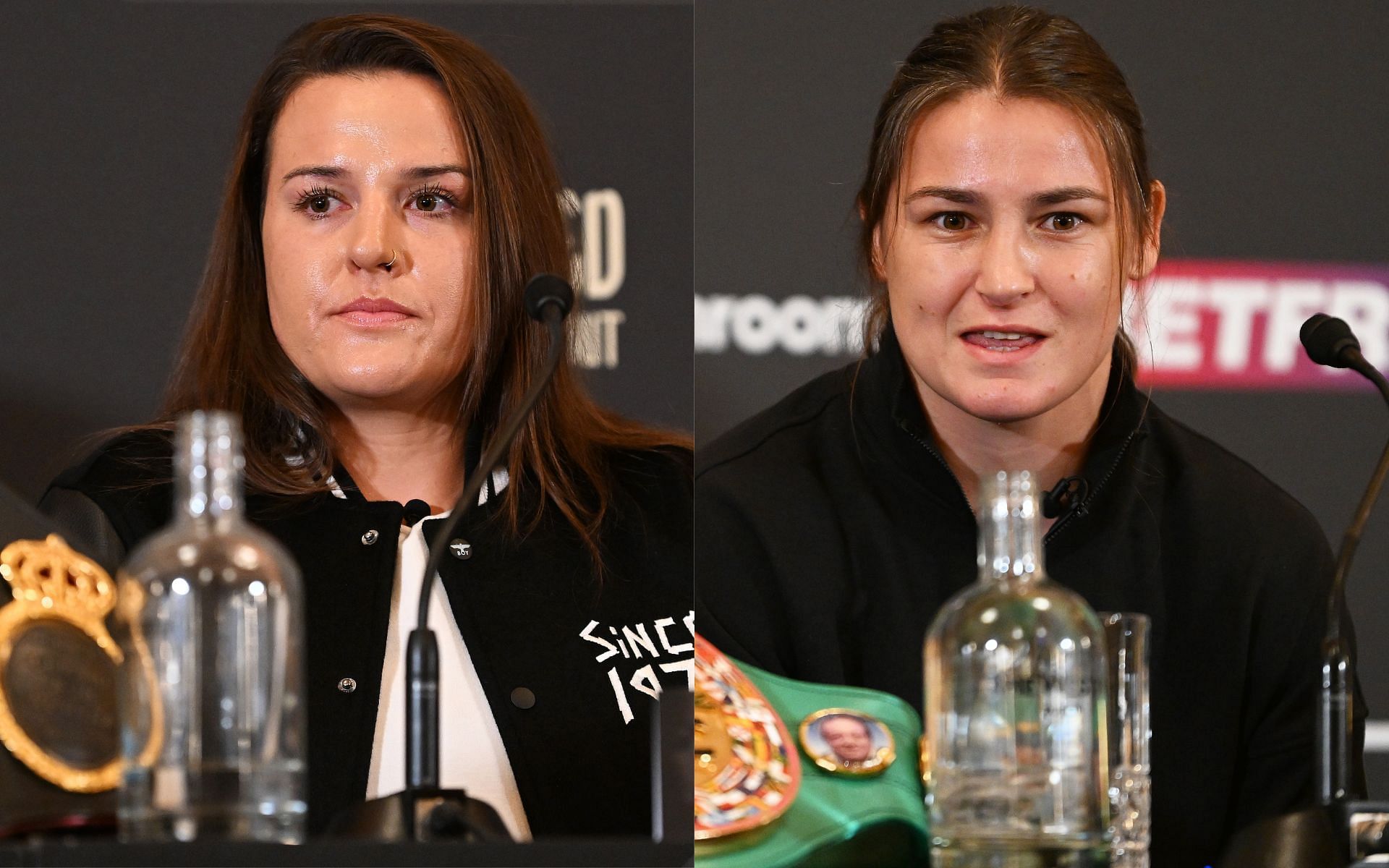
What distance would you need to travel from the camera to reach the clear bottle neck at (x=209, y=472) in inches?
54.1

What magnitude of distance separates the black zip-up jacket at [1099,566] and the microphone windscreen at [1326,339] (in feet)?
0.56

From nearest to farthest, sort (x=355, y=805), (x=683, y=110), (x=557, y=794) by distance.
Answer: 1. (x=355, y=805)
2. (x=557, y=794)
3. (x=683, y=110)

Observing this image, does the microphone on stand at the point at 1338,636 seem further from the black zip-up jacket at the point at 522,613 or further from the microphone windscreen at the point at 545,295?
the microphone windscreen at the point at 545,295

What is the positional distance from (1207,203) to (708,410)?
647 mm

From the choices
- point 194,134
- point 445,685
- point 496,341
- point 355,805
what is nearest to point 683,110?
point 496,341

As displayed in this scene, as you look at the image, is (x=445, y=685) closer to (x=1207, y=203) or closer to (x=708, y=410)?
(x=708, y=410)

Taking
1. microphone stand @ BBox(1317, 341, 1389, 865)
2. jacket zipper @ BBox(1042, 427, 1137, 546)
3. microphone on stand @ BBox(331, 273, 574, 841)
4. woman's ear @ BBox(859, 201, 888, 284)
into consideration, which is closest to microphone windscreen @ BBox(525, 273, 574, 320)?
microphone on stand @ BBox(331, 273, 574, 841)

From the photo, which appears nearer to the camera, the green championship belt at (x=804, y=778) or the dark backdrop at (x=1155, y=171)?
the green championship belt at (x=804, y=778)

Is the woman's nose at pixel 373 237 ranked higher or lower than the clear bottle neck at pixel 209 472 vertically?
higher

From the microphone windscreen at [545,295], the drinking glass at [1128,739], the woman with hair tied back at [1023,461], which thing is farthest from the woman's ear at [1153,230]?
the microphone windscreen at [545,295]

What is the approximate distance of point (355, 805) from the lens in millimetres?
1462

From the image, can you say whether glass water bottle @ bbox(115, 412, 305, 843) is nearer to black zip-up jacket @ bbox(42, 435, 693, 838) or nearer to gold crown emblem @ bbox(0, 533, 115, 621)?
gold crown emblem @ bbox(0, 533, 115, 621)

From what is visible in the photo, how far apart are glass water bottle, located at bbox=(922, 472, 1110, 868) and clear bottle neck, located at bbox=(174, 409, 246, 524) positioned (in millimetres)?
667

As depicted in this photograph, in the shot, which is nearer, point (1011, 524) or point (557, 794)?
point (1011, 524)
